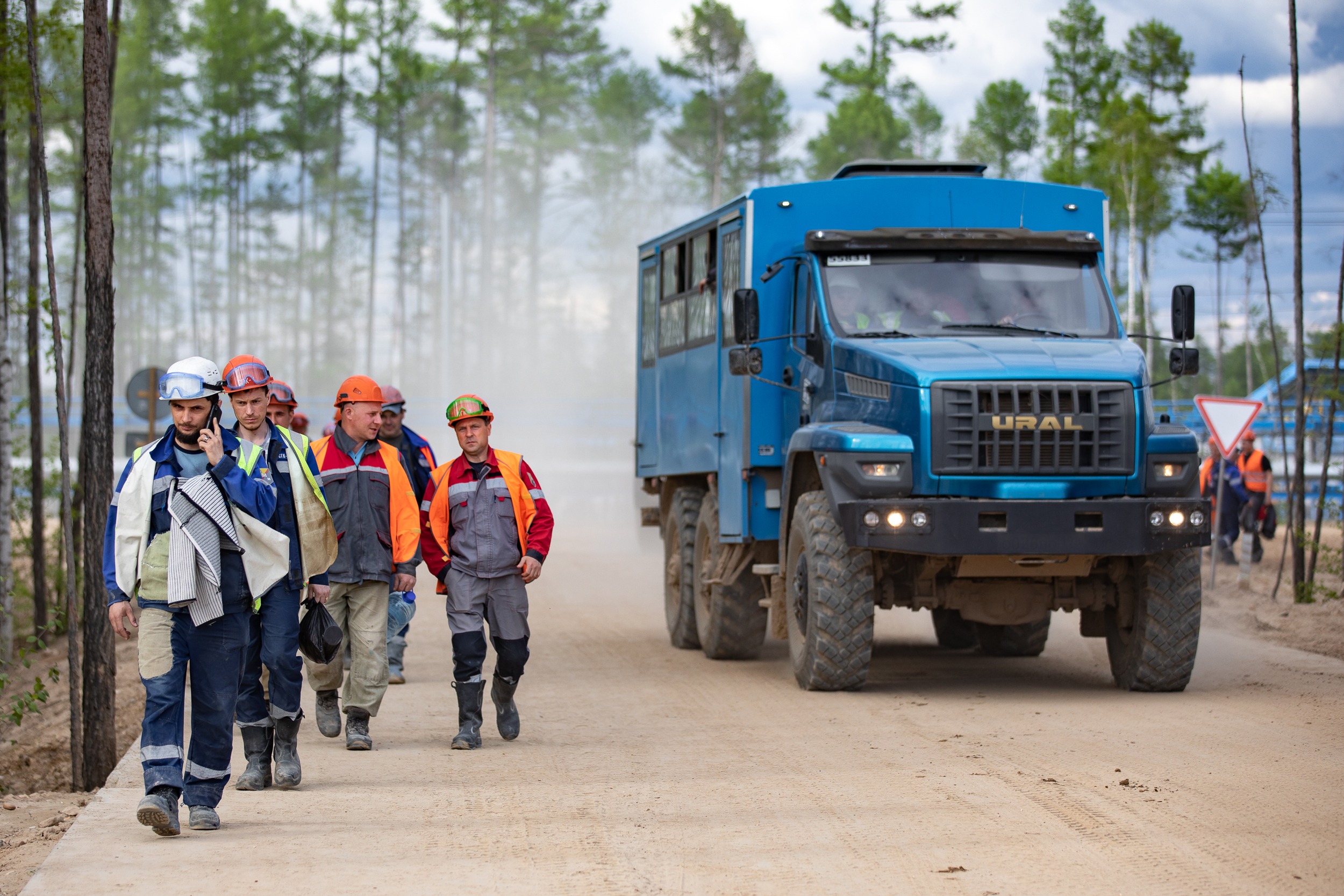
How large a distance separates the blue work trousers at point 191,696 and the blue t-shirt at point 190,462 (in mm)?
586

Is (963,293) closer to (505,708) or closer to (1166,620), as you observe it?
(1166,620)

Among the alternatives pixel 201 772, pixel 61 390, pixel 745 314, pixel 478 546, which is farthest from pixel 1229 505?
pixel 201 772

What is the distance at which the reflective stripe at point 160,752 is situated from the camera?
652cm

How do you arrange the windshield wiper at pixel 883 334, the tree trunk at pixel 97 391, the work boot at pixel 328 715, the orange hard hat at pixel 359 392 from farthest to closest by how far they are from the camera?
1. the windshield wiper at pixel 883 334
2. the tree trunk at pixel 97 391
3. the work boot at pixel 328 715
4. the orange hard hat at pixel 359 392

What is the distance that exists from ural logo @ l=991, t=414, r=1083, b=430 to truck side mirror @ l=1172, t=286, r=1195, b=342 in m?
1.34

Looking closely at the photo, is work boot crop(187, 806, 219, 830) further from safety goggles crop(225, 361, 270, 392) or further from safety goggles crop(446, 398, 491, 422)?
safety goggles crop(446, 398, 491, 422)

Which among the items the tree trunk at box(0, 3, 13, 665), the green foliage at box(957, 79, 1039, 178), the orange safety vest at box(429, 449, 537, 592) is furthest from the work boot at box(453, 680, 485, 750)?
the green foliage at box(957, 79, 1039, 178)

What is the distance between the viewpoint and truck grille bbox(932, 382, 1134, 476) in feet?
33.4

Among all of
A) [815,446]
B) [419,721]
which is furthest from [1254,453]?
[419,721]

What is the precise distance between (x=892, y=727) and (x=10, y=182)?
44.8 meters

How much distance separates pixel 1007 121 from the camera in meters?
58.1

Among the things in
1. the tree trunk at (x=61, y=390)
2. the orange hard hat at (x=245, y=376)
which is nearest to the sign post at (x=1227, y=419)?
the tree trunk at (x=61, y=390)

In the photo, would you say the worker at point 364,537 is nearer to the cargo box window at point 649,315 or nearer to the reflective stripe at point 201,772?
the reflective stripe at point 201,772

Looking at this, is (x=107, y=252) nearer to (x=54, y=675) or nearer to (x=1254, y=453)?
(x=54, y=675)
